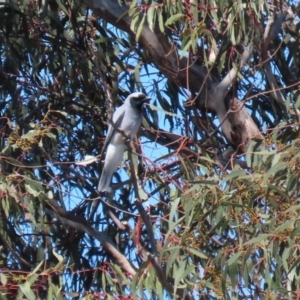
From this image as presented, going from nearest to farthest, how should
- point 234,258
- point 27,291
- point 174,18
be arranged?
1. point 234,258
2. point 27,291
3. point 174,18

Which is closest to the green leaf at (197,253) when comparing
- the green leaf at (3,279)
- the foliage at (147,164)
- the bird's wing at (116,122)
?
the foliage at (147,164)

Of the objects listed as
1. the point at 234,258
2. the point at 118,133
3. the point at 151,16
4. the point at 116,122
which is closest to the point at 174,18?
the point at 151,16

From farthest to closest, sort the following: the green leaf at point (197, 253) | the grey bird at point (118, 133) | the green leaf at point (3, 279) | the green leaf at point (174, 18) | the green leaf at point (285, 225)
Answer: the grey bird at point (118, 133), the green leaf at point (174, 18), the green leaf at point (3, 279), the green leaf at point (197, 253), the green leaf at point (285, 225)

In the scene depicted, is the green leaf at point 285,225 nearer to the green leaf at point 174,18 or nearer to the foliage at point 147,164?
the foliage at point 147,164

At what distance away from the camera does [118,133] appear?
496cm

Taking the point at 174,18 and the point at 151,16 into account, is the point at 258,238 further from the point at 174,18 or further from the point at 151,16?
the point at 151,16

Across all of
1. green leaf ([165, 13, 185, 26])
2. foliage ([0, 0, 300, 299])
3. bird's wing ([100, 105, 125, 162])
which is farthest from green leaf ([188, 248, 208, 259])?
bird's wing ([100, 105, 125, 162])

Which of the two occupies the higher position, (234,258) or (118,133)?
(118,133)

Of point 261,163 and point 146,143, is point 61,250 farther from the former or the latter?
point 261,163

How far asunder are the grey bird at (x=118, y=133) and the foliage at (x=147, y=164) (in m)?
0.10

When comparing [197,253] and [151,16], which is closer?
[197,253]

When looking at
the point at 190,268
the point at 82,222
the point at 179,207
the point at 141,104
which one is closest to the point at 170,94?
the point at 141,104

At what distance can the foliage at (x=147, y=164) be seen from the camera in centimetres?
375

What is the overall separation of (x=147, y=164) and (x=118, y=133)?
598 millimetres
